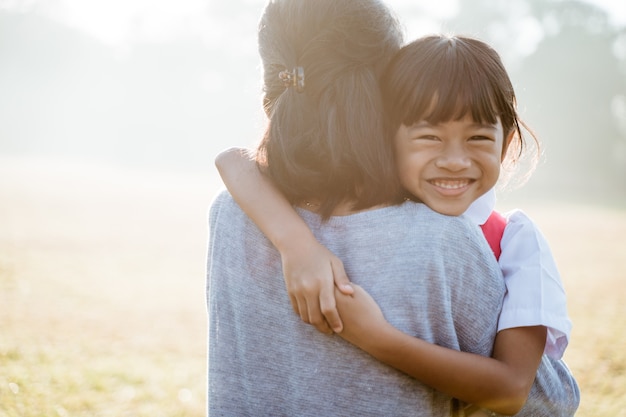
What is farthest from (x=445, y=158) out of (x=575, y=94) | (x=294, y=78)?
(x=575, y=94)

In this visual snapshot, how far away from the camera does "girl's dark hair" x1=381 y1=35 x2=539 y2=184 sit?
1.78 meters

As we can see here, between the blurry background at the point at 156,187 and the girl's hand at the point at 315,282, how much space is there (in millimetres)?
592

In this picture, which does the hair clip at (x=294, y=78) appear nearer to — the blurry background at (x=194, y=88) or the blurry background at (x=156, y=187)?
the blurry background at (x=156, y=187)

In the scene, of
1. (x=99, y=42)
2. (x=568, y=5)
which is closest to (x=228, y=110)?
(x=99, y=42)

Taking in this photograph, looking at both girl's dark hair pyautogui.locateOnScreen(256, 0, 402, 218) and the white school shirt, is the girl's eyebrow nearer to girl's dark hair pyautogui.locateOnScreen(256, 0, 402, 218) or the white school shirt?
girl's dark hair pyautogui.locateOnScreen(256, 0, 402, 218)

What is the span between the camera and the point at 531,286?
1649 millimetres

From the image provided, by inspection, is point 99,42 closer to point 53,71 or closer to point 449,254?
point 53,71

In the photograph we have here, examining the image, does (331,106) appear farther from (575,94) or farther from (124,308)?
(575,94)

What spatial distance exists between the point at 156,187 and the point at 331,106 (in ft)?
78.9

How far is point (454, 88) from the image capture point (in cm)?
179

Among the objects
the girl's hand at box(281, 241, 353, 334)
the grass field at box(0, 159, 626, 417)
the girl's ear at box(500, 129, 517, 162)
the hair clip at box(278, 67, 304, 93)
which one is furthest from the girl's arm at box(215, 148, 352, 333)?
the grass field at box(0, 159, 626, 417)

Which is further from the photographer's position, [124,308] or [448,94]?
[124,308]

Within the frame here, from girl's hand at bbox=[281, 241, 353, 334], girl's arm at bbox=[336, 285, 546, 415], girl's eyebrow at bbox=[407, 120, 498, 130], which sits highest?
girl's eyebrow at bbox=[407, 120, 498, 130]

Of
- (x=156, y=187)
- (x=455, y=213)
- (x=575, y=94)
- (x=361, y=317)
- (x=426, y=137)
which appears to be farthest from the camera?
(x=575, y=94)
